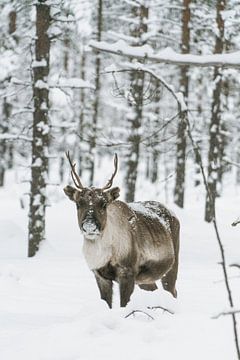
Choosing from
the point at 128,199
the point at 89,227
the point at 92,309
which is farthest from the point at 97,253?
the point at 128,199

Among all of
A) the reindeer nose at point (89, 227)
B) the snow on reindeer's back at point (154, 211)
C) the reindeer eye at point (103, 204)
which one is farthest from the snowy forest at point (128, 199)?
the snow on reindeer's back at point (154, 211)

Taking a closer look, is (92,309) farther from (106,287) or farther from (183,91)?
(183,91)

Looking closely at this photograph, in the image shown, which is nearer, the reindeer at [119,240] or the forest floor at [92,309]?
the forest floor at [92,309]

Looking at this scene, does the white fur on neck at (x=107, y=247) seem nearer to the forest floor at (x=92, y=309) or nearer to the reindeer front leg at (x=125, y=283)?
the reindeer front leg at (x=125, y=283)

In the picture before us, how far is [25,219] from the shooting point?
19.5 metres

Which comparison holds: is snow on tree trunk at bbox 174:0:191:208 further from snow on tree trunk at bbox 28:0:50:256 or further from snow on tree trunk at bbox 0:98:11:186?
snow on tree trunk at bbox 0:98:11:186

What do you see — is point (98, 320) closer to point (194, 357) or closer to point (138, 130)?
point (194, 357)

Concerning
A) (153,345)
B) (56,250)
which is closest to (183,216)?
(56,250)

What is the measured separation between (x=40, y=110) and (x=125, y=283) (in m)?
7.27

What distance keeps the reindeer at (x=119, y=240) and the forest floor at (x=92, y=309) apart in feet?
1.40

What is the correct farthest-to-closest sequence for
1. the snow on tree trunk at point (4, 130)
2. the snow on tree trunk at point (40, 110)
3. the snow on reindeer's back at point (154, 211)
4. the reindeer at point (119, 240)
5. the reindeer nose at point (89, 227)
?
the snow on tree trunk at point (4, 130) → the snow on tree trunk at point (40, 110) → the snow on reindeer's back at point (154, 211) → the reindeer at point (119, 240) → the reindeer nose at point (89, 227)

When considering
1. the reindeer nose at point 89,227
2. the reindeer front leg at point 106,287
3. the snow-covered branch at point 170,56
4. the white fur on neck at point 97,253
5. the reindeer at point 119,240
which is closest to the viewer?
the snow-covered branch at point 170,56

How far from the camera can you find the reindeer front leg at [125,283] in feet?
22.2

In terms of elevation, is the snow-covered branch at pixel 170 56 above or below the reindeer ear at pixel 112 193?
above
